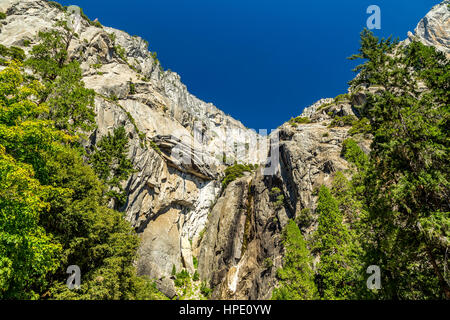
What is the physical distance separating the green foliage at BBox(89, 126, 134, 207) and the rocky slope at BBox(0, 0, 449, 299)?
3858mm

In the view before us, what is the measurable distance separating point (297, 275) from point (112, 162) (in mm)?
23453

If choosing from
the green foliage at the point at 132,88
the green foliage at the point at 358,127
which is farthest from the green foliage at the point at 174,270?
the green foliage at the point at 358,127

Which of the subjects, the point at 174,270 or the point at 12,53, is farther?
the point at 174,270

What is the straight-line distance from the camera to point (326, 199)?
878 inches

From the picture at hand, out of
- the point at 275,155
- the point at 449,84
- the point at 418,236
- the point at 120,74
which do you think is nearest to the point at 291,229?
the point at 418,236

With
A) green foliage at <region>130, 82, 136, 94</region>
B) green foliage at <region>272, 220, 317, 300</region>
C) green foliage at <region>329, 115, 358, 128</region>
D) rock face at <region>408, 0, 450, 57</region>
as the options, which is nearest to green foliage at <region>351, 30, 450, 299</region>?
green foliage at <region>272, 220, 317, 300</region>

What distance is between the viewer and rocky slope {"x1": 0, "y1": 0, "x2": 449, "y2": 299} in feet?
115

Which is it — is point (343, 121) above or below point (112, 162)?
above

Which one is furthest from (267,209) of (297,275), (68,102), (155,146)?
(68,102)

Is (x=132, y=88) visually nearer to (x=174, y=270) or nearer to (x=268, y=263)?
(x=174, y=270)

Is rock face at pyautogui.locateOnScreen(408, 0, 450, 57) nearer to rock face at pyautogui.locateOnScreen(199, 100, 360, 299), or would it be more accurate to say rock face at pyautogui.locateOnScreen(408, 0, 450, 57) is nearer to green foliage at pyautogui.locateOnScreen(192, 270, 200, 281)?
rock face at pyautogui.locateOnScreen(199, 100, 360, 299)

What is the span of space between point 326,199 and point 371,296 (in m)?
9.87

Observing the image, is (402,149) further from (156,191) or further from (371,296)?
(156,191)

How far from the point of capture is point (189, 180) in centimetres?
5091
